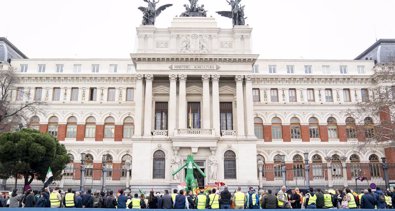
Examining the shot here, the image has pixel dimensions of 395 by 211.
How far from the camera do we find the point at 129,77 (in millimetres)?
44531

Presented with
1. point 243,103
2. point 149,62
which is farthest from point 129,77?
point 243,103

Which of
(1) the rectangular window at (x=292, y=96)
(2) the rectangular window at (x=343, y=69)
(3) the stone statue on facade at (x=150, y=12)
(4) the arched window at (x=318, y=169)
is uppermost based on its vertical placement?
(3) the stone statue on facade at (x=150, y=12)

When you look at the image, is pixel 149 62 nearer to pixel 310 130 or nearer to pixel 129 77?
pixel 129 77

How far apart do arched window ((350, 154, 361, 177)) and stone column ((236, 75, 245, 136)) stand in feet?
48.9

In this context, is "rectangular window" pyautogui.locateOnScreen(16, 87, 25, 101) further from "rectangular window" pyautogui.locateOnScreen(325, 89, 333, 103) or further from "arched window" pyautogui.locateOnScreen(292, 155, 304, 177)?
"rectangular window" pyautogui.locateOnScreen(325, 89, 333, 103)

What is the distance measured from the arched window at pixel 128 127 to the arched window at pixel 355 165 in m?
27.0

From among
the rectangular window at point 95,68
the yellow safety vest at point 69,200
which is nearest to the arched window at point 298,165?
the rectangular window at point 95,68

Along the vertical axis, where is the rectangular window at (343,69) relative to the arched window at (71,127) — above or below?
above

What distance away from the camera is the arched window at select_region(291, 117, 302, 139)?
1722 inches

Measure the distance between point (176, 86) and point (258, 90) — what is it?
37.9 ft

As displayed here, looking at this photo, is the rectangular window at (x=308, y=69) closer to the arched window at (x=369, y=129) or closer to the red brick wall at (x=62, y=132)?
the arched window at (x=369, y=129)

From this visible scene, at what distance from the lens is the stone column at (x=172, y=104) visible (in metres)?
37.7

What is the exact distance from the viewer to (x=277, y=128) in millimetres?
43969

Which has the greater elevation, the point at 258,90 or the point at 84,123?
the point at 258,90
